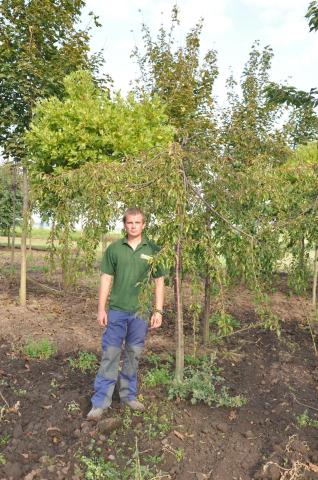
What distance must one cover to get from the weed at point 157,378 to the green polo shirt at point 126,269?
92 cm

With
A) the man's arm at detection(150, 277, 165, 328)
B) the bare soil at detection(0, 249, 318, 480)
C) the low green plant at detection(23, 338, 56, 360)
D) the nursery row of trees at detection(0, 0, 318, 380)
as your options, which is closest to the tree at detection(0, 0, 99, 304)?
the nursery row of trees at detection(0, 0, 318, 380)

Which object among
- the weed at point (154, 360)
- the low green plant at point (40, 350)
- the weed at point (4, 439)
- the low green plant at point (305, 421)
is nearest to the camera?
the weed at point (4, 439)

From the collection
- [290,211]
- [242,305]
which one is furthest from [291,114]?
[290,211]

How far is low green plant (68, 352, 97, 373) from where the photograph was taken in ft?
16.7

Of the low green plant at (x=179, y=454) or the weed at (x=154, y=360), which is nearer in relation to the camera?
the low green plant at (x=179, y=454)

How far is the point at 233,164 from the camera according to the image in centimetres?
514

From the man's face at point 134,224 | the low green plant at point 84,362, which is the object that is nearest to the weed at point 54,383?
the low green plant at point 84,362

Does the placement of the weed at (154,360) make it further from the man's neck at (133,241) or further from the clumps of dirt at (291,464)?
the clumps of dirt at (291,464)

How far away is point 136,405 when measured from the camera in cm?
411

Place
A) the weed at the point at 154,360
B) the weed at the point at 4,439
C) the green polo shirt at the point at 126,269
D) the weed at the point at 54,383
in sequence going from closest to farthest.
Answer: the weed at the point at 4,439
the green polo shirt at the point at 126,269
the weed at the point at 54,383
the weed at the point at 154,360

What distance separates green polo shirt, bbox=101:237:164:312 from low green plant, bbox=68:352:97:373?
123cm

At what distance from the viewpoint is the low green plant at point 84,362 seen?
508cm

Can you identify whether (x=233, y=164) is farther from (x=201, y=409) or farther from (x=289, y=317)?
(x=289, y=317)

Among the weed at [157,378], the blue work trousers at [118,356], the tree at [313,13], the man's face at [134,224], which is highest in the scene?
the tree at [313,13]
